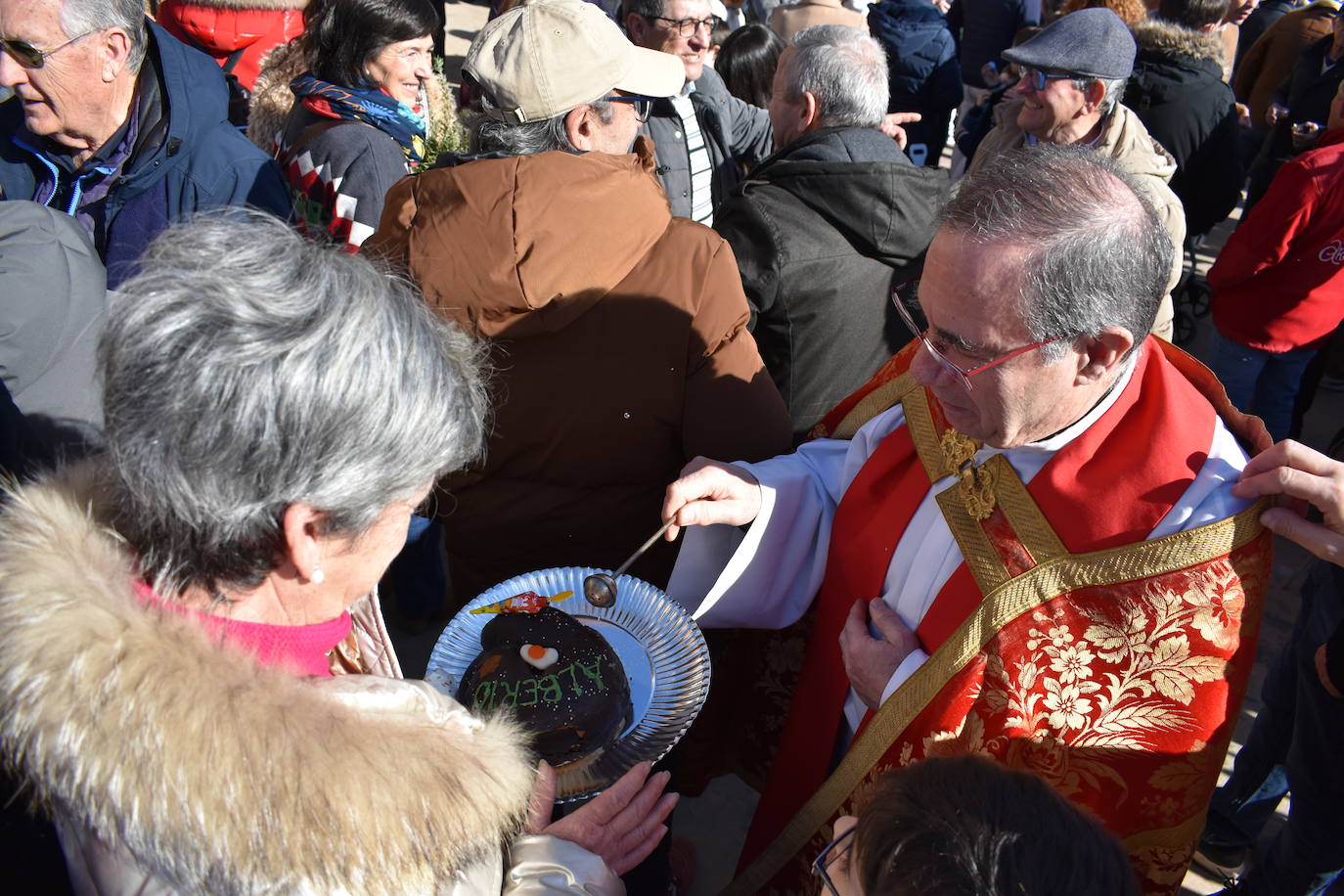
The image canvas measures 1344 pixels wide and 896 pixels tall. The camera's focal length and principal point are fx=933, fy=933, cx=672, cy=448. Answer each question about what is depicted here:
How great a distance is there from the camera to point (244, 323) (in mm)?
1151

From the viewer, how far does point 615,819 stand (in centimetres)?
166

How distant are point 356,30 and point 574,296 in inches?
78.1

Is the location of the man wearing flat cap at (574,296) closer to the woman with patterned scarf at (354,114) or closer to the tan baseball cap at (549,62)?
the tan baseball cap at (549,62)

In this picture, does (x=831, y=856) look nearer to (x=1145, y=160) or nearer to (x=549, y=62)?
(x=549, y=62)

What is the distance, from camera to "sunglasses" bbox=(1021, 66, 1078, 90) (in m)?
3.71

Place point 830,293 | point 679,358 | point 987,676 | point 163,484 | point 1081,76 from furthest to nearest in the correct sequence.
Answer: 1. point 1081,76
2. point 830,293
3. point 679,358
4. point 987,676
5. point 163,484

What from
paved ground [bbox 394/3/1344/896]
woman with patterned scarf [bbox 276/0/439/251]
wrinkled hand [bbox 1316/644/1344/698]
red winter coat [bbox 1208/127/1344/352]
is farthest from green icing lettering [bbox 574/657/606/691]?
red winter coat [bbox 1208/127/1344/352]

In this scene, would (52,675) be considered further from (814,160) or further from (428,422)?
(814,160)

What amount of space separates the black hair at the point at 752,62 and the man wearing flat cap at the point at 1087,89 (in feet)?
5.31

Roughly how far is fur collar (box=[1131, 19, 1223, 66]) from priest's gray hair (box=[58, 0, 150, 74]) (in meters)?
4.80

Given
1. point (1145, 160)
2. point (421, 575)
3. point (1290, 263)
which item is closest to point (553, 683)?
point (421, 575)

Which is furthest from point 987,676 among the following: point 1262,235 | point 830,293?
point 1262,235

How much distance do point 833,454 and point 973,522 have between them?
1.88ft

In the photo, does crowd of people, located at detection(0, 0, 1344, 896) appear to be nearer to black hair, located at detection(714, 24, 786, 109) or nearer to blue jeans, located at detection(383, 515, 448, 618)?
blue jeans, located at detection(383, 515, 448, 618)
